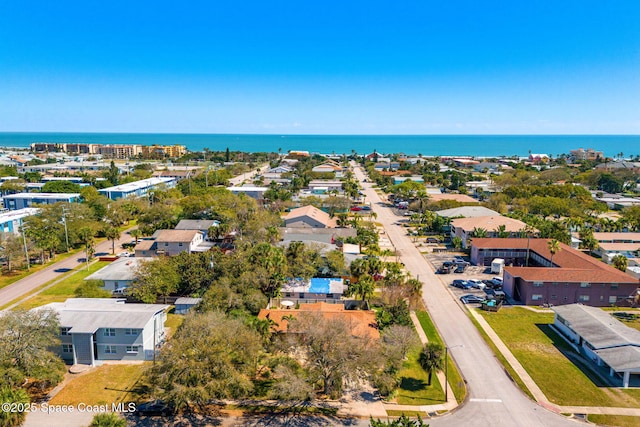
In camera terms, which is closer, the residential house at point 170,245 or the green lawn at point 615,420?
the green lawn at point 615,420

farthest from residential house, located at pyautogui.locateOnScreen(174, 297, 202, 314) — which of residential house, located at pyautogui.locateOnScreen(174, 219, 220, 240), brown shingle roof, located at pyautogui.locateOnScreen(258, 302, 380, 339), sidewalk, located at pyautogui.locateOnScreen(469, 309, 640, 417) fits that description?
sidewalk, located at pyautogui.locateOnScreen(469, 309, 640, 417)

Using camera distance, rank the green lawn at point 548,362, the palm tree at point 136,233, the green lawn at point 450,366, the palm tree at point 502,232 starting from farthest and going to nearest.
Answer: the palm tree at point 136,233 → the palm tree at point 502,232 → the green lawn at point 450,366 → the green lawn at point 548,362

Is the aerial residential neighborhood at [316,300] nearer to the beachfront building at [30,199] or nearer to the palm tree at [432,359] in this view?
the palm tree at [432,359]

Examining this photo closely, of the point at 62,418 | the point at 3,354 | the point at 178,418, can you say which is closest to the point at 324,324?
the point at 178,418

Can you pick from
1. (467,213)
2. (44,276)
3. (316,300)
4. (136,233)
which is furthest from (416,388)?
(467,213)

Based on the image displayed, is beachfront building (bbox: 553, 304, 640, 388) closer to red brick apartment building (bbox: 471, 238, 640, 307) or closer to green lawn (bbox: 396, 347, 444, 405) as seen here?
red brick apartment building (bbox: 471, 238, 640, 307)

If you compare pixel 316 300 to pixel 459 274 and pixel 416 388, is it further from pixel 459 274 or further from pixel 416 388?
pixel 459 274

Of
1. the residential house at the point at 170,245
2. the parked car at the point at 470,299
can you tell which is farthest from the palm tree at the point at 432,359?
the residential house at the point at 170,245
